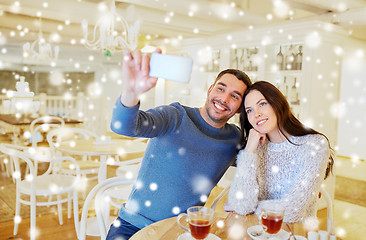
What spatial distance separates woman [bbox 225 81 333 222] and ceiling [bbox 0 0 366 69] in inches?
78.0

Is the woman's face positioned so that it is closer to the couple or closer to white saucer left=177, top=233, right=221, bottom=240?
the couple

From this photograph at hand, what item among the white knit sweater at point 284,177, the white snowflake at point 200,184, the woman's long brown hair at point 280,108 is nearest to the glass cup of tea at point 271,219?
the white knit sweater at point 284,177

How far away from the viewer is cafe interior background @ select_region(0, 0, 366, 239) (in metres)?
3.28

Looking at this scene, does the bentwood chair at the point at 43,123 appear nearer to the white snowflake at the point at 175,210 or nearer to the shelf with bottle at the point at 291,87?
the shelf with bottle at the point at 291,87

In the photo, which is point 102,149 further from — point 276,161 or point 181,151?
point 276,161

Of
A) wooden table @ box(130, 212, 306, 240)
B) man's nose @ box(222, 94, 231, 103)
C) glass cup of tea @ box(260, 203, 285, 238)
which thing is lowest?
wooden table @ box(130, 212, 306, 240)

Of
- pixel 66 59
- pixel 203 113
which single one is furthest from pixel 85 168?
pixel 66 59

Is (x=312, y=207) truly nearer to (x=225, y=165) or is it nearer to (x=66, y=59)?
(x=225, y=165)

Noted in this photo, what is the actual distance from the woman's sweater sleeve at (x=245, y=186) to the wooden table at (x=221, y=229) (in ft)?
0.30

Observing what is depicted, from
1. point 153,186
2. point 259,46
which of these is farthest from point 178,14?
point 153,186

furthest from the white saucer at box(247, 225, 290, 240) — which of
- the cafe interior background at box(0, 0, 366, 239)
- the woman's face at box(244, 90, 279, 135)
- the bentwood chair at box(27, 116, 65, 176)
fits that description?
the bentwood chair at box(27, 116, 65, 176)

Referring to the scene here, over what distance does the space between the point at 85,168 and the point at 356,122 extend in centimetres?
478

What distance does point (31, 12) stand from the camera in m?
4.05

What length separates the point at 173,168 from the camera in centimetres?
139
